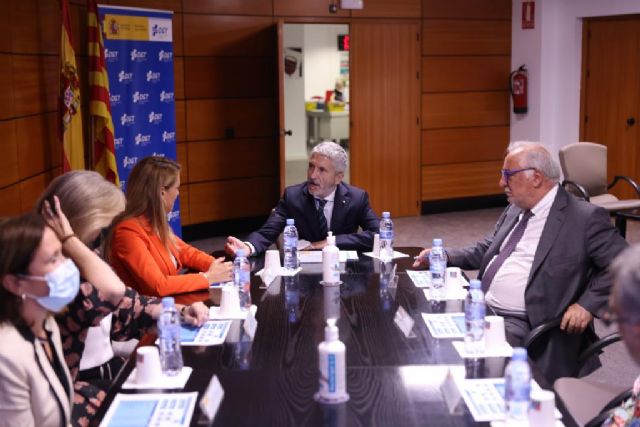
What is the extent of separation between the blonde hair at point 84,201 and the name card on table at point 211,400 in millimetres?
1078

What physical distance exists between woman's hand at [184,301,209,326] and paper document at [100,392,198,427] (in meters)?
0.65

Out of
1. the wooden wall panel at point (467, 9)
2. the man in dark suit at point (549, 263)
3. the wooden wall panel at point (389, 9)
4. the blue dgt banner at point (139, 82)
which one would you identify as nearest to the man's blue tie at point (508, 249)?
the man in dark suit at point (549, 263)

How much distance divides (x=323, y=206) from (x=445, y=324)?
186 cm

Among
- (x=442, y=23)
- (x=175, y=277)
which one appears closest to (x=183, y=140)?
(x=442, y=23)

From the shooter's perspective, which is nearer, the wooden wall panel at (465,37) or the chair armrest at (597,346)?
the chair armrest at (597,346)

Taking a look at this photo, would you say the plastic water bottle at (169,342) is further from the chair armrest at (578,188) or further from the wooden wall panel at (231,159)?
the wooden wall panel at (231,159)

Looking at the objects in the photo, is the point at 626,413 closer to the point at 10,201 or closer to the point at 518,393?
the point at 518,393

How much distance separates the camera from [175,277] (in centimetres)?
358

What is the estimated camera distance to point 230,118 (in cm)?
873

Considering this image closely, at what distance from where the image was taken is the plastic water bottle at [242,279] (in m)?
3.27

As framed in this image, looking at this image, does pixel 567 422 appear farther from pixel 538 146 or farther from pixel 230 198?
pixel 230 198

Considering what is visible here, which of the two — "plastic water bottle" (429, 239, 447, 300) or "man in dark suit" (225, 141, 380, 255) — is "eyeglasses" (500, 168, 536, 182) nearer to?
"plastic water bottle" (429, 239, 447, 300)

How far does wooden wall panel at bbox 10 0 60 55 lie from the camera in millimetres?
5629

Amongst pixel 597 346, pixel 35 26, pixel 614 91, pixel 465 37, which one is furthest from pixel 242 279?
pixel 614 91
